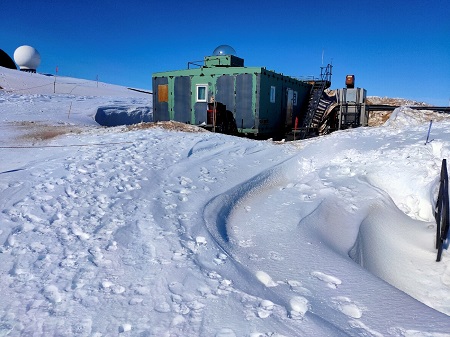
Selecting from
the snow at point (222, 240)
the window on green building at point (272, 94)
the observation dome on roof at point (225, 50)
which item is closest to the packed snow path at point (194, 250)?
the snow at point (222, 240)

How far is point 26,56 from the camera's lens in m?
39.6

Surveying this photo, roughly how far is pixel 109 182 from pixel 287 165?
3701mm

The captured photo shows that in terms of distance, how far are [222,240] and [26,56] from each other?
145 feet

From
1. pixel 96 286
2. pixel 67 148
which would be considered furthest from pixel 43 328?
pixel 67 148

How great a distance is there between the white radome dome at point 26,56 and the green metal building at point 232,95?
30.5 metres

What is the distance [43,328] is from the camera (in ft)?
8.07

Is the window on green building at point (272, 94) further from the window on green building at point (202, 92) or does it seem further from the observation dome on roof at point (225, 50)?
the observation dome on roof at point (225, 50)

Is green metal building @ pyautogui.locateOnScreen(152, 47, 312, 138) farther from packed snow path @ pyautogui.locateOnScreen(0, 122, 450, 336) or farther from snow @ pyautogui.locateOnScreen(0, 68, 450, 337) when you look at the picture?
packed snow path @ pyautogui.locateOnScreen(0, 122, 450, 336)

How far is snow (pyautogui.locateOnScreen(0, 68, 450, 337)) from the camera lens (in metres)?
2.66

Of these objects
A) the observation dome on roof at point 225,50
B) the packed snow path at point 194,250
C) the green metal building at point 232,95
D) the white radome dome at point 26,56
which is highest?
the white radome dome at point 26,56

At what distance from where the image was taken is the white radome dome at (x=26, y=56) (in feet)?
130

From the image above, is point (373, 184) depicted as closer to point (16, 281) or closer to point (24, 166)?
point (16, 281)

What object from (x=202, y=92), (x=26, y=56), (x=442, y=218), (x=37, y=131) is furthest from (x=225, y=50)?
(x=26, y=56)

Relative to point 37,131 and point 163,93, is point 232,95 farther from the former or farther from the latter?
point 37,131
